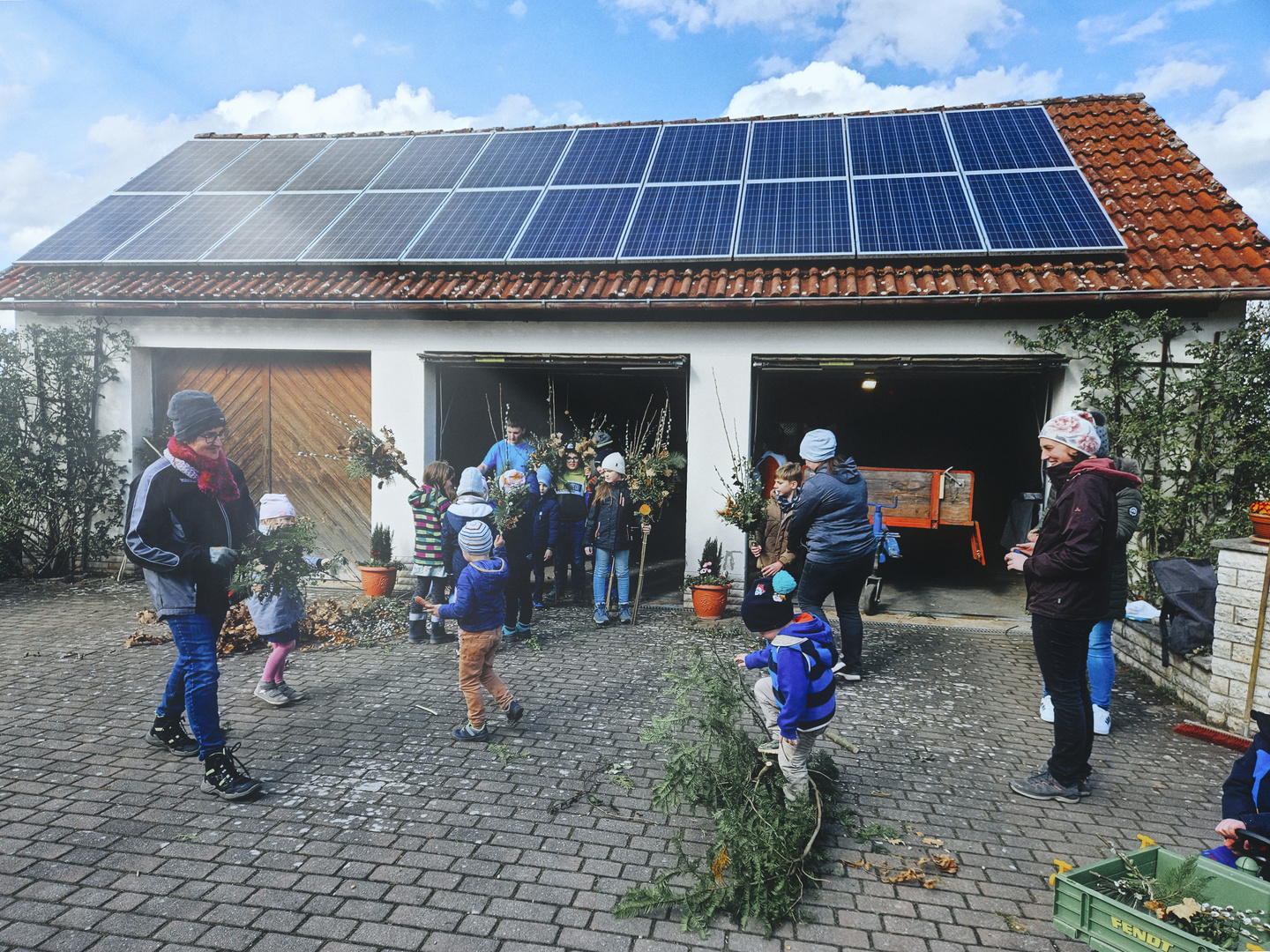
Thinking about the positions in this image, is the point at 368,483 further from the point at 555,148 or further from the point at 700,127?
the point at 700,127

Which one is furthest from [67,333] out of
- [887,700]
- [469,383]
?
[887,700]

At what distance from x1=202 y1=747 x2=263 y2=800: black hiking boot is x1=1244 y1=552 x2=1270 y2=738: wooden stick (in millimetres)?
6209

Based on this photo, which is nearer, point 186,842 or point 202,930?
point 202,930

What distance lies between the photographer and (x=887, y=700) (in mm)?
5566

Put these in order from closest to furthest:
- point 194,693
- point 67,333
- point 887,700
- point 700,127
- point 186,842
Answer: point 186,842 → point 194,693 → point 887,700 → point 67,333 → point 700,127

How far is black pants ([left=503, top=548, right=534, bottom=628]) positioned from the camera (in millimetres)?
6895

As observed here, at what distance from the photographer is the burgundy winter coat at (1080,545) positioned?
149 inches

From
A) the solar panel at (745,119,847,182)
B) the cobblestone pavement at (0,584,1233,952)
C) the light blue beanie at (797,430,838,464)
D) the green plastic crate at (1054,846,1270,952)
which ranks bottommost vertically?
the cobblestone pavement at (0,584,1233,952)

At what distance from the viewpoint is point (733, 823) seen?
10.7ft

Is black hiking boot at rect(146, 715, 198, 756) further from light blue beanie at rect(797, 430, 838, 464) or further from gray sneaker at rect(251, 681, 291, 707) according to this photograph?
light blue beanie at rect(797, 430, 838, 464)

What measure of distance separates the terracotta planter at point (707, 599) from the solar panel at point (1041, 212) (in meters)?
4.91

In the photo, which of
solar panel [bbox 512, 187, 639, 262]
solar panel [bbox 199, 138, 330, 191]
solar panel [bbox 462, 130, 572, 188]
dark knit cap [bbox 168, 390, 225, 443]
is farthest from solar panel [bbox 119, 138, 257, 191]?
dark knit cap [bbox 168, 390, 225, 443]

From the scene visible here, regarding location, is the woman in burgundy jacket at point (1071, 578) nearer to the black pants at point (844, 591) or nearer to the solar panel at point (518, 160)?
the black pants at point (844, 591)

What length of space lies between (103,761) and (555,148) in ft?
33.1
